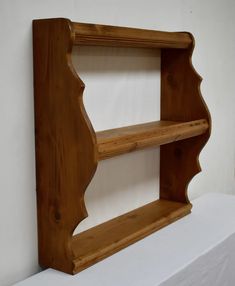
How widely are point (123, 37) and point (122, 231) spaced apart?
55cm

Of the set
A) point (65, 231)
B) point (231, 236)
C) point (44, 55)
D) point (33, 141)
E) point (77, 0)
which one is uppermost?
point (77, 0)

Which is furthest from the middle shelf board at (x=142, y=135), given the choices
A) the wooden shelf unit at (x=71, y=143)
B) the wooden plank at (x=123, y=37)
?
the wooden plank at (x=123, y=37)

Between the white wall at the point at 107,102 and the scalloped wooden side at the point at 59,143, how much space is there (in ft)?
0.09

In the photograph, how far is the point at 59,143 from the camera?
3.67 feet

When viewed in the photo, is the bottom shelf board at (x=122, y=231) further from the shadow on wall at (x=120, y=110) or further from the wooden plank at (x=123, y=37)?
the wooden plank at (x=123, y=37)

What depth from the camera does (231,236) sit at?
1.44 m

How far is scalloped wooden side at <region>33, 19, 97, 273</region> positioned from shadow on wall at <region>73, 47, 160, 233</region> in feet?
0.52

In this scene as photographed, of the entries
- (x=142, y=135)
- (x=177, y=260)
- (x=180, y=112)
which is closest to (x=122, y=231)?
(x=177, y=260)

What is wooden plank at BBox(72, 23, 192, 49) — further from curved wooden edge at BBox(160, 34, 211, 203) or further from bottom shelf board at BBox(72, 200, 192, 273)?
bottom shelf board at BBox(72, 200, 192, 273)

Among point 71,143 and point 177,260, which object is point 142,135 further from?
point 177,260

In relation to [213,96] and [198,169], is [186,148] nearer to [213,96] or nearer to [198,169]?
[198,169]

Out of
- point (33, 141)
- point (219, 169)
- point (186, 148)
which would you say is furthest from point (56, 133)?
point (219, 169)

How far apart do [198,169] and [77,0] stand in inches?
26.7

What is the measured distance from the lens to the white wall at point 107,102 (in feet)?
3.59
